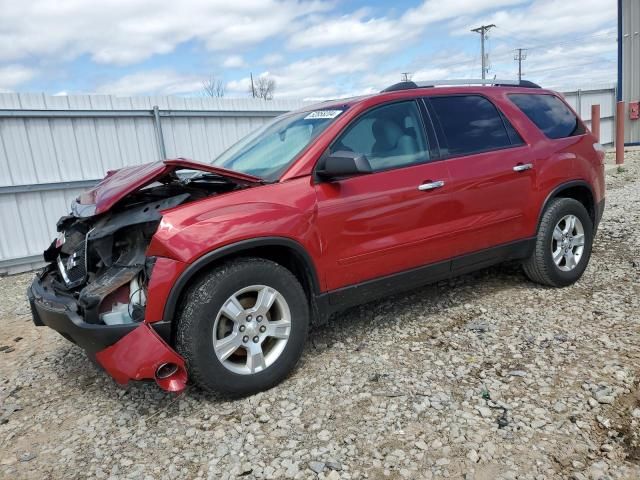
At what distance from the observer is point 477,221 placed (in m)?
3.85

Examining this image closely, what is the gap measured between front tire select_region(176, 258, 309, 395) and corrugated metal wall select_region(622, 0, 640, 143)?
17018 mm

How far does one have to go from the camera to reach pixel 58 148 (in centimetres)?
742

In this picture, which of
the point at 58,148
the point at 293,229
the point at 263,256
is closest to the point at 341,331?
the point at 263,256

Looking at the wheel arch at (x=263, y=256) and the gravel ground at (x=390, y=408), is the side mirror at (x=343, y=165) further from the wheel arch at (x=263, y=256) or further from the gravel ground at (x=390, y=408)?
the gravel ground at (x=390, y=408)

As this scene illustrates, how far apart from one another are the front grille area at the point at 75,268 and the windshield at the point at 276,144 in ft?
3.91

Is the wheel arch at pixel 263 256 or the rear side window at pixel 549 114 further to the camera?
the rear side window at pixel 549 114

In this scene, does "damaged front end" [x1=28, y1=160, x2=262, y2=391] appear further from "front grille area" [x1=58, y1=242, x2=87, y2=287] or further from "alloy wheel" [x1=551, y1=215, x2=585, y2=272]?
"alloy wheel" [x1=551, y1=215, x2=585, y2=272]

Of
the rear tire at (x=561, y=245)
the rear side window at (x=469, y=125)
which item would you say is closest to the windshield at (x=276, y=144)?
the rear side window at (x=469, y=125)

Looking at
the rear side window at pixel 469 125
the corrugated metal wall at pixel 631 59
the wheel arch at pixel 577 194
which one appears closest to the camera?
the rear side window at pixel 469 125

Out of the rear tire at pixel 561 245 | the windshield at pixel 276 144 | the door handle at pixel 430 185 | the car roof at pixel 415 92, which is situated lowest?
the rear tire at pixel 561 245

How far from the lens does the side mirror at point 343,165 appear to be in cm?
302

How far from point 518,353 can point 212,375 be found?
2004 mm

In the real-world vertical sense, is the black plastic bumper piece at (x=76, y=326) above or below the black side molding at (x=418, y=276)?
above

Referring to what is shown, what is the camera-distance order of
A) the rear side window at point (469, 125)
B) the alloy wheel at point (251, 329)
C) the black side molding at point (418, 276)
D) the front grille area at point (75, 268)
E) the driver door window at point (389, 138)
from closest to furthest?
the alloy wheel at point (251, 329) → the front grille area at point (75, 268) → the black side molding at point (418, 276) → the driver door window at point (389, 138) → the rear side window at point (469, 125)
